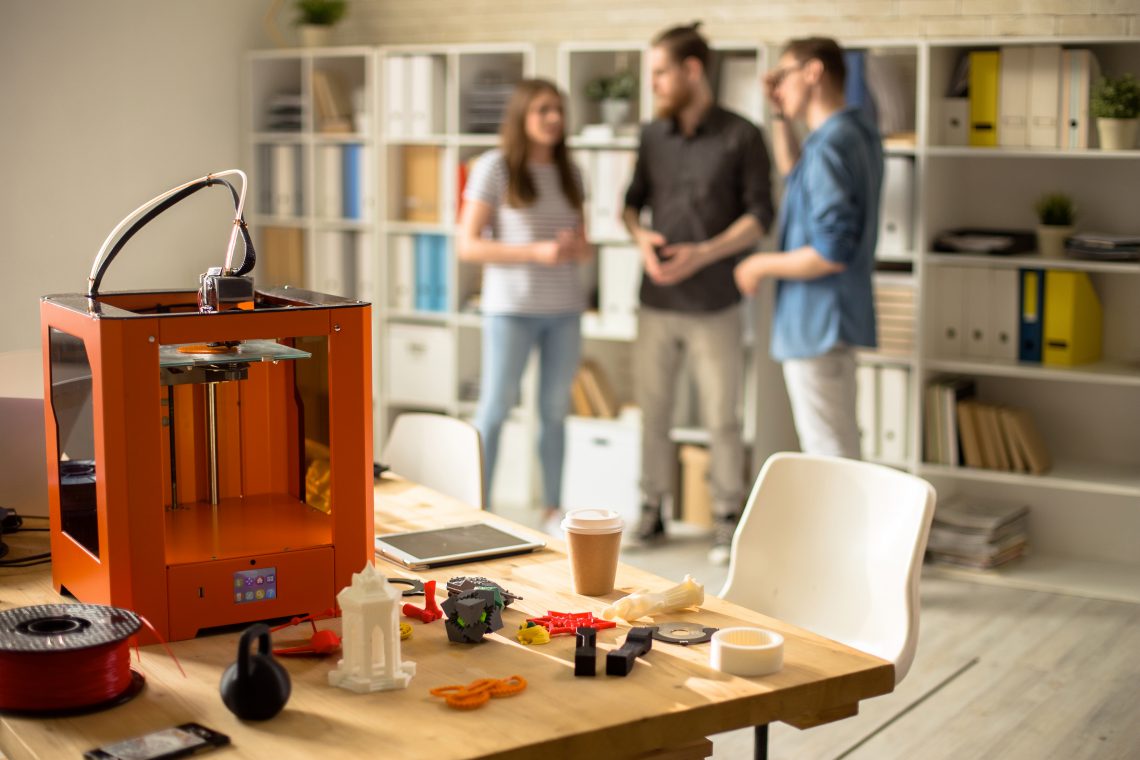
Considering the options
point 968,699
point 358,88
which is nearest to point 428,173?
point 358,88

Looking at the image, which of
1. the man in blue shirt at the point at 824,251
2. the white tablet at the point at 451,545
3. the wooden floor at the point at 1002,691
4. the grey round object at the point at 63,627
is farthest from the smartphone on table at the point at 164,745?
the man in blue shirt at the point at 824,251

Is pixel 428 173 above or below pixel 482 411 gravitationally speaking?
above

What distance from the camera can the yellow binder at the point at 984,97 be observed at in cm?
437

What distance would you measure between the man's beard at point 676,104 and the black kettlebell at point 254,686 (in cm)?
324

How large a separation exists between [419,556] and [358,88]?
4.05m

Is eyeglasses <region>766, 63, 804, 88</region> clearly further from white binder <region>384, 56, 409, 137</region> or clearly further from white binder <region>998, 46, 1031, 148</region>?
white binder <region>384, 56, 409, 137</region>

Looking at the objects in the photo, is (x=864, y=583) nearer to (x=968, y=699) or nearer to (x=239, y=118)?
(x=968, y=699)

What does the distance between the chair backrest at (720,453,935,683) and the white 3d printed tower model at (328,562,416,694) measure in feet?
3.23

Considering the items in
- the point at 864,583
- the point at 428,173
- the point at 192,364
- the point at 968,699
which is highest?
the point at 428,173

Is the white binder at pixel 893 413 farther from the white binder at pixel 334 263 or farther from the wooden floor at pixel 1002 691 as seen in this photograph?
the white binder at pixel 334 263

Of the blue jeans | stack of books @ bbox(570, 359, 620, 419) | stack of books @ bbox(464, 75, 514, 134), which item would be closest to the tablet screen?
the blue jeans

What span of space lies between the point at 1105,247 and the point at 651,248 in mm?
1411

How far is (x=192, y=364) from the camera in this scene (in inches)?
73.7

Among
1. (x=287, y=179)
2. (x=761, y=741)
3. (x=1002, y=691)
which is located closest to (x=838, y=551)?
(x=761, y=741)
